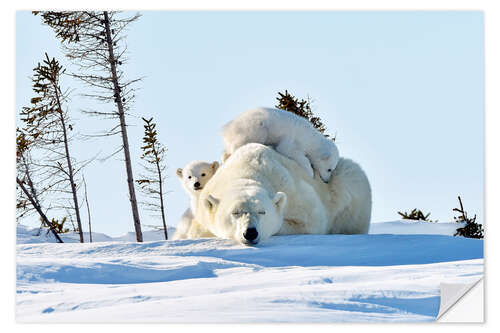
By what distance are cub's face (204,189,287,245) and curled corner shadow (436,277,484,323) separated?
5.66ft

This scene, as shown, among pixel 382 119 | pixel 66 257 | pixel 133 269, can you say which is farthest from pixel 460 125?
pixel 66 257

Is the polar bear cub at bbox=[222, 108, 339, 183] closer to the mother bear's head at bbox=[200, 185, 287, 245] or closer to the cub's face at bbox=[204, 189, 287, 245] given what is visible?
the mother bear's head at bbox=[200, 185, 287, 245]

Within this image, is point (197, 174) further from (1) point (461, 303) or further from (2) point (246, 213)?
(1) point (461, 303)

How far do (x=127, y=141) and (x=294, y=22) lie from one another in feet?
12.7

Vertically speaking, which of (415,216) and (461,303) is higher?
(415,216)

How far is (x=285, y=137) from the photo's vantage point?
752cm

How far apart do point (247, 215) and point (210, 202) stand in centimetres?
62

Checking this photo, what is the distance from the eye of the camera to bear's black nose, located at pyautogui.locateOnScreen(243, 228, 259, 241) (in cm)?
562

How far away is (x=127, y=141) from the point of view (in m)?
9.06

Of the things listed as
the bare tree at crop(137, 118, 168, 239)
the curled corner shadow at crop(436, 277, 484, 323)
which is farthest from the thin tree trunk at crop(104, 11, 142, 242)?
the curled corner shadow at crop(436, 277, 484, 323)

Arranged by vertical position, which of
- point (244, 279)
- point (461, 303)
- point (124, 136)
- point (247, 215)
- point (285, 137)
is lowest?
point (461, 303)

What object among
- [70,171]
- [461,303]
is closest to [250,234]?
[461,303]

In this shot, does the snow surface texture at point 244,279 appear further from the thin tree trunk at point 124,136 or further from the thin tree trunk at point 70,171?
the thin tree trunk at point 124,136

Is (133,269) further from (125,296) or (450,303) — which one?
(450,303)
